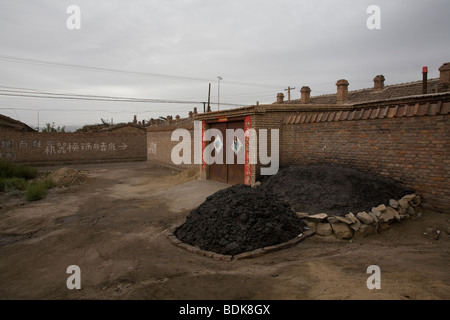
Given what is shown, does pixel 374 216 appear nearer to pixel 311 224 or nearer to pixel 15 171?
pixel 311 224

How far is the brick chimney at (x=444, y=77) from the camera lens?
13.6 metres

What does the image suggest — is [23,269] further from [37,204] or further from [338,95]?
[338,95]

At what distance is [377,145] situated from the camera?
278 inches

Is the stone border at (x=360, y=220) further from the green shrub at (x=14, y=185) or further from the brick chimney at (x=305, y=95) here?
the brick chimney at (x=305, y=95)

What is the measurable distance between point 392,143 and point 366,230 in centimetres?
251

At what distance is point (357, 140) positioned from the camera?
7492 millimetres

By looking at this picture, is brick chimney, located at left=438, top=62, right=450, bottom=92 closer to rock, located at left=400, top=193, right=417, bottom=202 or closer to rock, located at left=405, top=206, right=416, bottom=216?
rock, located at left=400, top=193, right=417, bottom=202

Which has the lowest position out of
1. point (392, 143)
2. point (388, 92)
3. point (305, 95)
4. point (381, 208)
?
point (381, 208)

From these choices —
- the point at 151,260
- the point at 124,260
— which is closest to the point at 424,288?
the point at 151,260

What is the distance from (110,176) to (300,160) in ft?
40.0

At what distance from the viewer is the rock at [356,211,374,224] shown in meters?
5.56

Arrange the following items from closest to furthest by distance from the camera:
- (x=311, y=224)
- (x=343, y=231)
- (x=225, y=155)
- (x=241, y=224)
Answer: (x=241, y=224), (x=343, y=231), (x=311, y=224), (x=225, y=155)

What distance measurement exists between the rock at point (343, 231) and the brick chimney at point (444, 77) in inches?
490

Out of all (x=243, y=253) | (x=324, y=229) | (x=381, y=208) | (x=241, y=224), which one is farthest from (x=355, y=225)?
(x=243, y=253)
